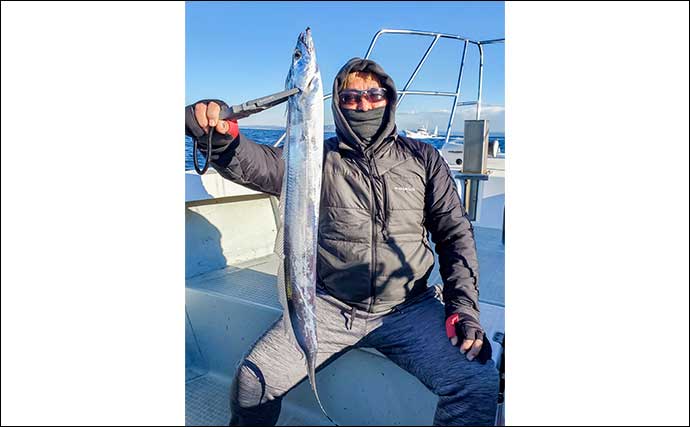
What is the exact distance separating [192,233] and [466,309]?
199cm

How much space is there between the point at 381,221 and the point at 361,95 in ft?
1.70

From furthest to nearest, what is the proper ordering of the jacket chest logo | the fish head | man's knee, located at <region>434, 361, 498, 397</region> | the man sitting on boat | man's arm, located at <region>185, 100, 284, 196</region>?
the jacket chest logo
the man sitting on boat
man's knee, located at <region>434, 361, 498, 397</region>
man's arm, located at <region>185, 100, 284, 196</region>
the fish head

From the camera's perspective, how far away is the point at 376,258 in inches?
67.7

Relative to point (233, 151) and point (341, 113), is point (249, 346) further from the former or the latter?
point (341, 113)

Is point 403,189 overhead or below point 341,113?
below

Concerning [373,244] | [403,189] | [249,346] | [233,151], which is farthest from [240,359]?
[403,189]

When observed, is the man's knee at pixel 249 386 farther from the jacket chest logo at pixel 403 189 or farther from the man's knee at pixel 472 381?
the jacket chest logo at pixel 403 189

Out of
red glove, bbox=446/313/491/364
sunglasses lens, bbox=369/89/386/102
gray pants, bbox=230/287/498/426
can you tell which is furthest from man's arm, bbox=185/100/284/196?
red glove, bbox=446/313/491/364

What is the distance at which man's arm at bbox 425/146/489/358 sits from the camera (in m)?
1.65

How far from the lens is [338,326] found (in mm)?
1740

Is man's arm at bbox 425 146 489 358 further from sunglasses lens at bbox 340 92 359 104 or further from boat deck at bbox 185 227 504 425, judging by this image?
sunglasses lens at bbox 340 92 359 104

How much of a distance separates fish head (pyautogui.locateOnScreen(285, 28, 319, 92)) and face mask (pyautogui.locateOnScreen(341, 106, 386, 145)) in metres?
0.60
